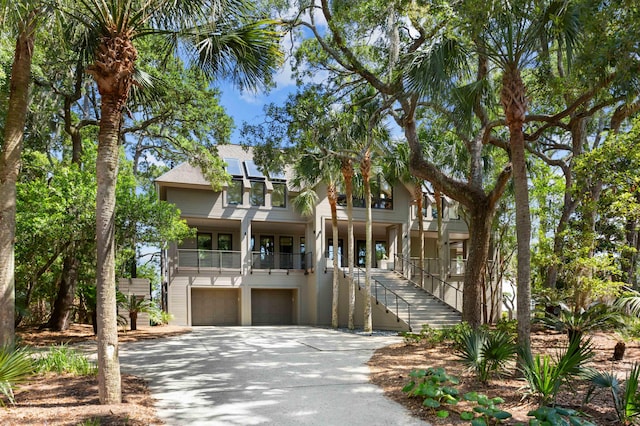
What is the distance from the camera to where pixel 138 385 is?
719 centimetres

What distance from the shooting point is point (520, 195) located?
24.0ft

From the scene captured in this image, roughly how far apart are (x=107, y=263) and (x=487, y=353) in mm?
5640

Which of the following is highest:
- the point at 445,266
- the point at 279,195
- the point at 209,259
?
the point at 279,195

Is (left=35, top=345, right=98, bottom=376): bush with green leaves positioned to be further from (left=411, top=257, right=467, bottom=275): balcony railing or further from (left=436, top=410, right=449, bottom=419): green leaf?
(left=411, top=257, right=467, bottom=275): balcony railing

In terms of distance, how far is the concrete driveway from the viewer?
5.70 m

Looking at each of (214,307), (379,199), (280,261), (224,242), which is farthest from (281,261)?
(379,199)

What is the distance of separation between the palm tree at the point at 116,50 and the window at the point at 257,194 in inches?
588

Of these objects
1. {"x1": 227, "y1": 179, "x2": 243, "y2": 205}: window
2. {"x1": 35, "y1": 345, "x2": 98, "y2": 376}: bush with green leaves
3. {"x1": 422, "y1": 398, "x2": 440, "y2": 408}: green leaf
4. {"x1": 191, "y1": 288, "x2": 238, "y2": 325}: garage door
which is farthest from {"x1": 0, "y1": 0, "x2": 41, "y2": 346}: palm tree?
{"x1": 191, "y1": 288, "x2": 238, "y2": 325}: garage door

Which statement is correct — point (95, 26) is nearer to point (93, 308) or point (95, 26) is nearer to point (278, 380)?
point (278, 380)

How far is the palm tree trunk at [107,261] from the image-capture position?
5.50 m

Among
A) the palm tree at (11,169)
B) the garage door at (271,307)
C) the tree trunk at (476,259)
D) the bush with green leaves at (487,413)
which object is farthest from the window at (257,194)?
the bush with green leaves at (487,413)

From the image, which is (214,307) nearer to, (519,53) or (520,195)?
(520,195)

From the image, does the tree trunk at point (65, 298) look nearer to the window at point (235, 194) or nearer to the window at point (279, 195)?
the window at point (235, 194)

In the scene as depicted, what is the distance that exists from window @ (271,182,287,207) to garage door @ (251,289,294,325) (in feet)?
15.3
